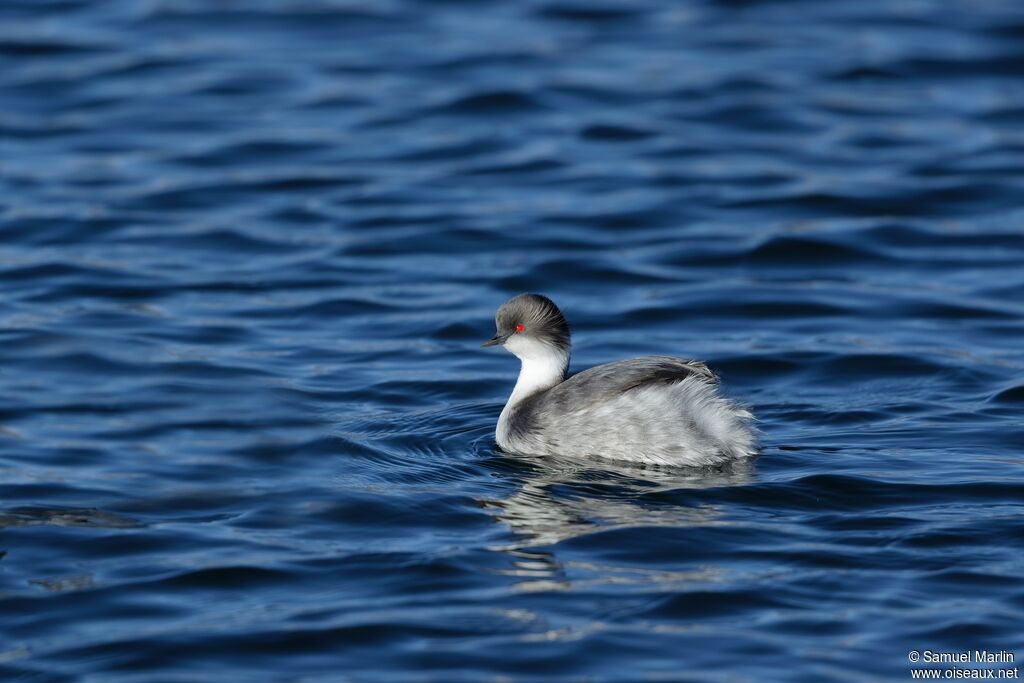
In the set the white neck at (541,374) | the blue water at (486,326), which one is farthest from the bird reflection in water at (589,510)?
the white neck at (541,374)

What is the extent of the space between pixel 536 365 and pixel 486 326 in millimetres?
2471

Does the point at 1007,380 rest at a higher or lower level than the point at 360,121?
lower

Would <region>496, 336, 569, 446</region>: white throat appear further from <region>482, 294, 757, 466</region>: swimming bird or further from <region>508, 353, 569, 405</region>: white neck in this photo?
<region>482, 294, 757, 466</region>: swimming bird

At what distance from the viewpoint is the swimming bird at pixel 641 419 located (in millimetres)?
8562

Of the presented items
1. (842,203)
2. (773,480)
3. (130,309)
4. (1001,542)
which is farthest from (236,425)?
(842,203)

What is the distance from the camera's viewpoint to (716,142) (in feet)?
53.7

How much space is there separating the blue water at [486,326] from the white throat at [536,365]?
40cm

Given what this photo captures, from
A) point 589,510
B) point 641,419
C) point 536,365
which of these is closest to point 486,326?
point 536,365

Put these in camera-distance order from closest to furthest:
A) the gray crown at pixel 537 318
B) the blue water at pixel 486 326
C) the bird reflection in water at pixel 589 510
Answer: the blue water at pixel 486 326 → the bird reflection in water at pixel 589 510 → the gray crown at pixel 537 318

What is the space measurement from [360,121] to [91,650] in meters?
11.0

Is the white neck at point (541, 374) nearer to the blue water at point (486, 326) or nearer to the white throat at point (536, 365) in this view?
the white throat at point (536, 365)

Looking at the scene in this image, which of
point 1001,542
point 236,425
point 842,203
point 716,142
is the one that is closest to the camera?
point 1001,542

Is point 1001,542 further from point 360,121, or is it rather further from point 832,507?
point 360,121

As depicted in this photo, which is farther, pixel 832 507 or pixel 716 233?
pixel 716 233
